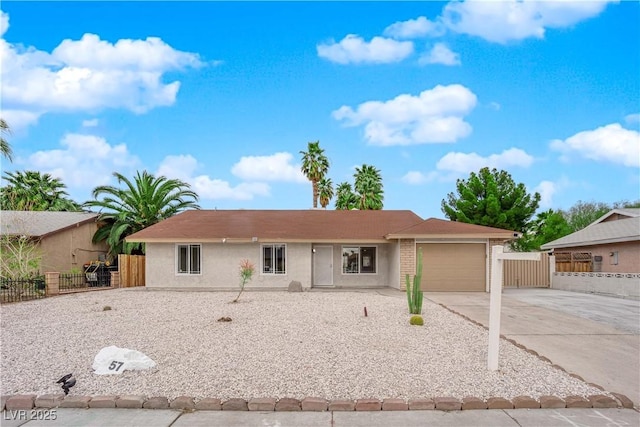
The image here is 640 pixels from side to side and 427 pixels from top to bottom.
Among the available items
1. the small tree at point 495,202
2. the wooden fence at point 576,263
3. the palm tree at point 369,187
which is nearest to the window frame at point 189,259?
the wooden fence at point 576,263

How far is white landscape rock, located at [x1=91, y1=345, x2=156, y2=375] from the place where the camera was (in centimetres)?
668

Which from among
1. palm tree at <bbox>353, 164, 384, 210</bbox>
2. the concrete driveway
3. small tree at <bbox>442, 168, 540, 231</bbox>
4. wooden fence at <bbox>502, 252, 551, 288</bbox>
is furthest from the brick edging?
palm tree at <bbox>353, 164, 384, 210</bbox>

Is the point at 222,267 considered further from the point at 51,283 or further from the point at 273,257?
the point at 51,283

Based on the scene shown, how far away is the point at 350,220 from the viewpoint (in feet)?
79.5

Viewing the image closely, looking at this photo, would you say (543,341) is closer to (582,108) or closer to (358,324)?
(358,324)

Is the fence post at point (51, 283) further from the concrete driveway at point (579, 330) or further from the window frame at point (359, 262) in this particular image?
the concrete driveway at point (579, 330)

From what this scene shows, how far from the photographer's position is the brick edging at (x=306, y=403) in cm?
543

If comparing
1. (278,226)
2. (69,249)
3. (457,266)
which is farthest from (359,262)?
(69,249)

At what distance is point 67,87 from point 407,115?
14.4 metres

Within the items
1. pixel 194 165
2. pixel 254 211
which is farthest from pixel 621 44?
pixel 194 165

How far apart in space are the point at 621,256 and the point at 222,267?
61.3 feet

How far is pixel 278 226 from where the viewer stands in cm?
2225

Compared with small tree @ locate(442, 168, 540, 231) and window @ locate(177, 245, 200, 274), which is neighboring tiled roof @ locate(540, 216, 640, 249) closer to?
small tree @ locate(442, 168, 540, 231)

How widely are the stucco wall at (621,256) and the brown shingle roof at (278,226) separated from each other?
9.63 metres
